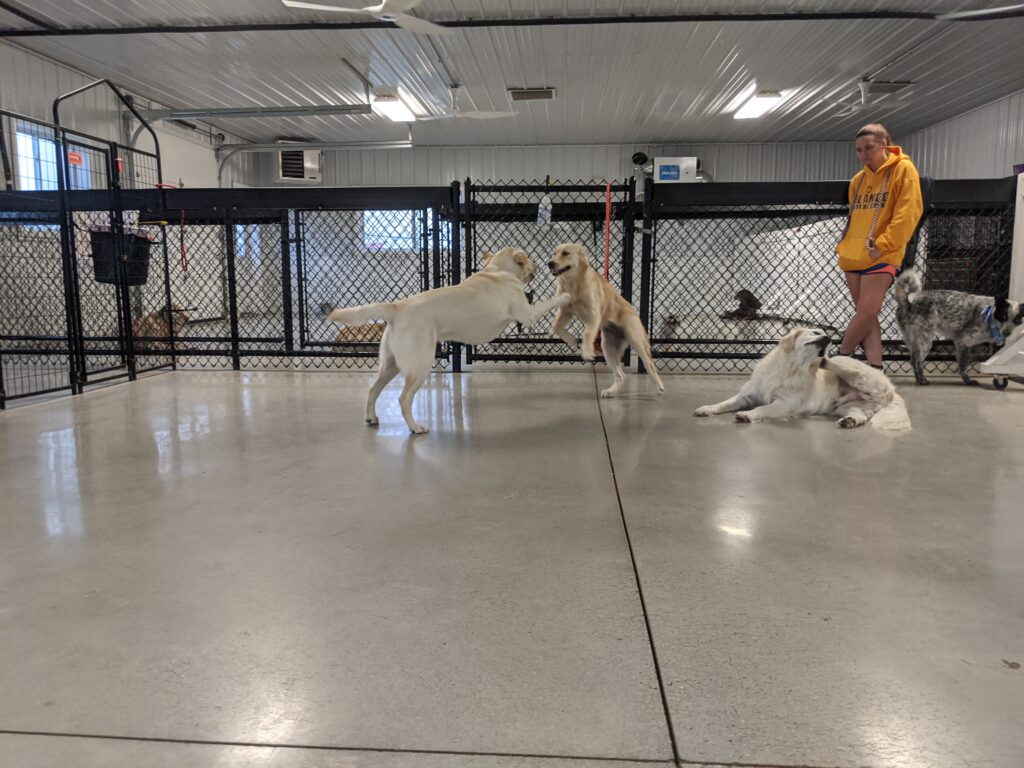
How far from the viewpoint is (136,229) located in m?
5.75

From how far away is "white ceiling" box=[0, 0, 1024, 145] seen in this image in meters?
6.79

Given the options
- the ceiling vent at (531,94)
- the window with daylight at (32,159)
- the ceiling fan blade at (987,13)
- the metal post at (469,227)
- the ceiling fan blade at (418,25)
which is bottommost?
the metal post at (469,227)

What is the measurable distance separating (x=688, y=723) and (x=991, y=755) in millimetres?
486

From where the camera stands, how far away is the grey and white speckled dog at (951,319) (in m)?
4.89

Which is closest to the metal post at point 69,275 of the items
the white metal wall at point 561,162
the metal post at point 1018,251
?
the metal post at point 1018,251

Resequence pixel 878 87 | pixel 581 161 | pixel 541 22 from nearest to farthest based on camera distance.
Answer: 1. pixel 541 22
2. pixel 878 87
3. pixel 581 161

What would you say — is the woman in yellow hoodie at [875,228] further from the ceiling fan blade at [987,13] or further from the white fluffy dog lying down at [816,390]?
the ceiling fan blade at [987,13]

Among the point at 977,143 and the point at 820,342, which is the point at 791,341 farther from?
the point at 977,143

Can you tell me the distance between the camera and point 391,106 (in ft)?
34.6

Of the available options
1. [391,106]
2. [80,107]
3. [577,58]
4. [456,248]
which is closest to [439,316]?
[456,248]

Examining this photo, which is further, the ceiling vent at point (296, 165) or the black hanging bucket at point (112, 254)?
the ceiling vent at point (296, 165)

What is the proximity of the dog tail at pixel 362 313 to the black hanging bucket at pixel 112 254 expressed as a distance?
3.35 metres

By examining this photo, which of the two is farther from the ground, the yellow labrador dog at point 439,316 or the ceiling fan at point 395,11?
the ceiling fan at point 395,11

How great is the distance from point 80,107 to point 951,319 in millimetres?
10409
